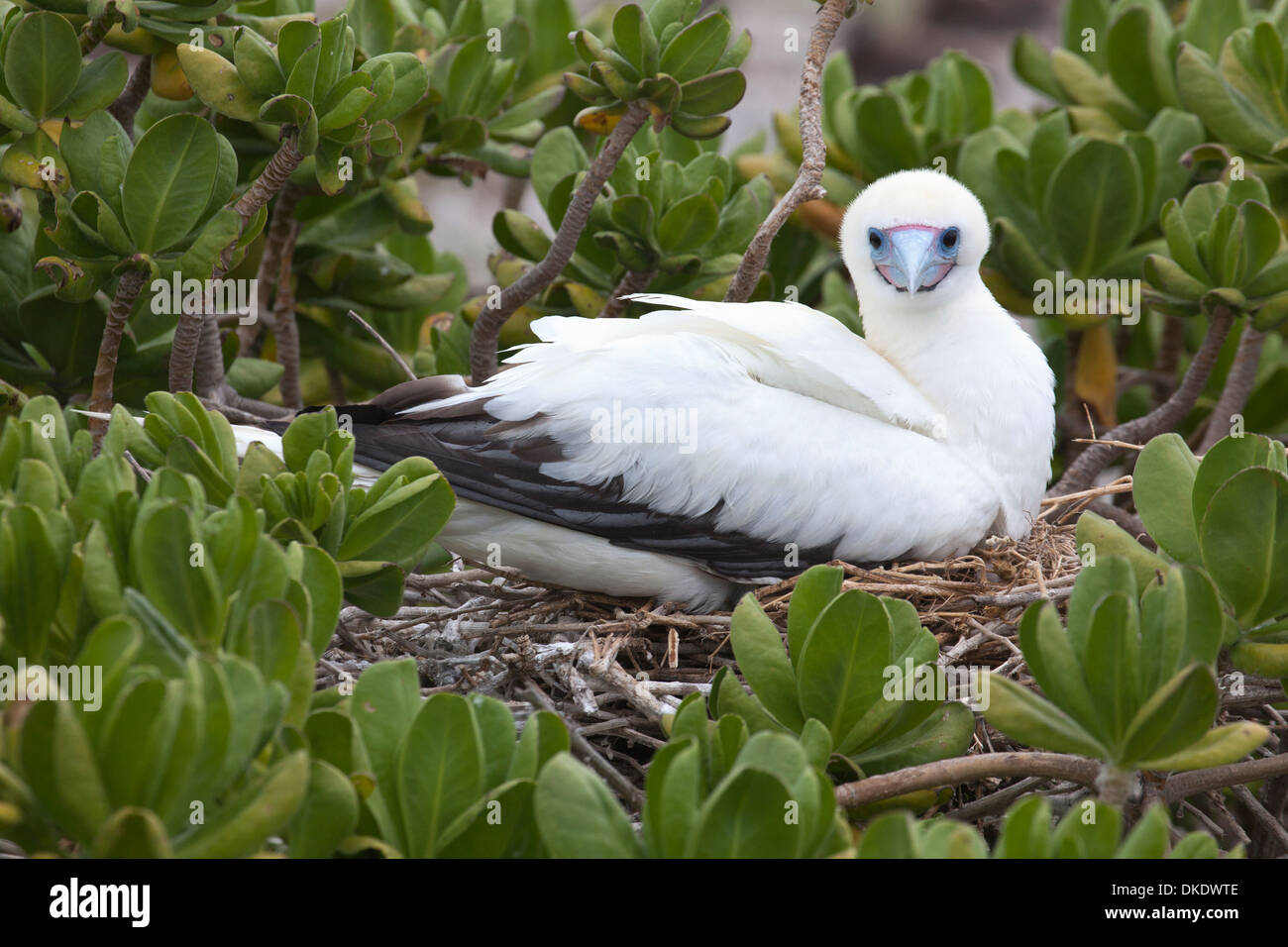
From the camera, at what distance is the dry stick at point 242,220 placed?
11.5 ft

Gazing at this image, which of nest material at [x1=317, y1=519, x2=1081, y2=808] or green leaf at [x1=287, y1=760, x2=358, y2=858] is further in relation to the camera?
nest material at [x1=317, y1=519, x2=1081, y2=808]

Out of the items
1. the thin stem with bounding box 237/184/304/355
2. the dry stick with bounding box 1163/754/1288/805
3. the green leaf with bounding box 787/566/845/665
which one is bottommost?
the dry stick with bounding box 1163/754/1288/805

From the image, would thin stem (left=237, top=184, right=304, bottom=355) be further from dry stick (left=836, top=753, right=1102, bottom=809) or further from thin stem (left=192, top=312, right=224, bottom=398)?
dry stick (left=836, top=753, right=1102, bottom=809)

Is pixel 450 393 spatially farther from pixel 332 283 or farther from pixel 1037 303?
pixel 1037 303

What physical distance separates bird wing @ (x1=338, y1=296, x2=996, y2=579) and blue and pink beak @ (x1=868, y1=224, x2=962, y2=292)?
52cm

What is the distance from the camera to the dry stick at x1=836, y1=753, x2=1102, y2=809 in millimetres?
2539

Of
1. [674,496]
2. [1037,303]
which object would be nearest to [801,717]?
[674,496]

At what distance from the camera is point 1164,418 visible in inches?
183

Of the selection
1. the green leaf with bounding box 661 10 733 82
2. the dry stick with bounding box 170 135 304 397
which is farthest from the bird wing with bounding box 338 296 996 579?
the green leaf with bounding box 661 10 733 82

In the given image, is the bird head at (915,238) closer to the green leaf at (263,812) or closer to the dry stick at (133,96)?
the dry stick at (133,96)

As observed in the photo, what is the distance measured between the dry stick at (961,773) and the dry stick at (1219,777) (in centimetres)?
28

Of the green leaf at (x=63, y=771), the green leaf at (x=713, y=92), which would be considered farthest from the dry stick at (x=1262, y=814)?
the green leaf at (x=63, y=771)

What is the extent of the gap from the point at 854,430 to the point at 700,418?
1.56 ft

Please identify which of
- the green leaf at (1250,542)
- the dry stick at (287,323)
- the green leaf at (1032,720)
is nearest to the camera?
the green leaf at (1032,720)
